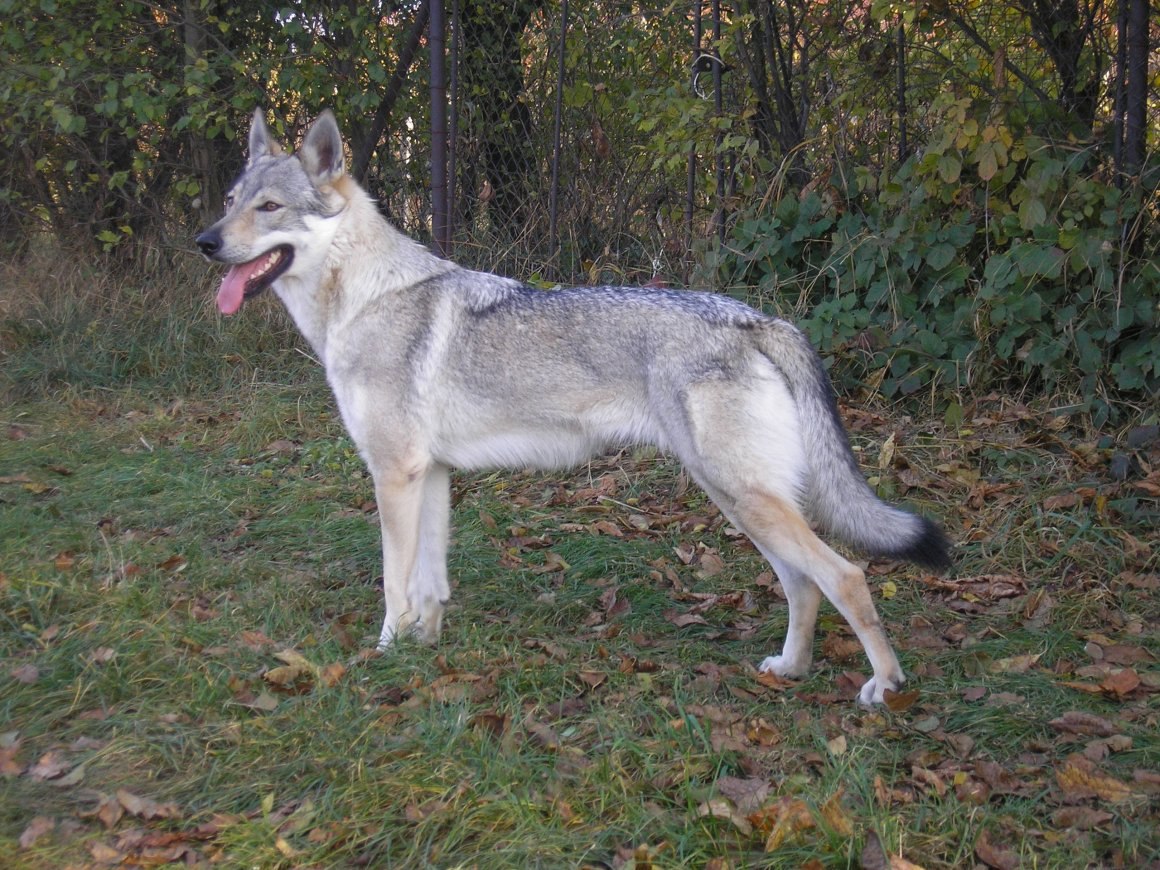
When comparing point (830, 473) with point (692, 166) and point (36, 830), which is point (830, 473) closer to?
point (36, 830)

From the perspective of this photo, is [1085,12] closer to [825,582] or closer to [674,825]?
[825,582]

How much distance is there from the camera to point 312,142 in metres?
3.98

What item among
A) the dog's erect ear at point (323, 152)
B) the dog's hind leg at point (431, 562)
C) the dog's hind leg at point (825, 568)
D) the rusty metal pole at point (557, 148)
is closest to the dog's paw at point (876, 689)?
the dog's hind leg at point (825, 568)

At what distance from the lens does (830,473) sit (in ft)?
11.5

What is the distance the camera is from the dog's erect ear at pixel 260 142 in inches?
170

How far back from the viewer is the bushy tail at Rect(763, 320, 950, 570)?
3.37 metres

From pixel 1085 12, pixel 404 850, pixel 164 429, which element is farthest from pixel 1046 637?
pixel 164 429

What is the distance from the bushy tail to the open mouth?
6.25ft

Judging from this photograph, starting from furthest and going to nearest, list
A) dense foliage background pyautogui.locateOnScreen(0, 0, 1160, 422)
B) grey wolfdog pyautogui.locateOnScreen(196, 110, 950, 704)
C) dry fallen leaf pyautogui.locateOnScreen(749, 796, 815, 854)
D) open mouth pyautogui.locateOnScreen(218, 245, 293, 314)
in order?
dense foliage background pyautogui.locateOnScreen(0, 0, 1160, 422) < open mouth pyautogui.locateOnScreen(218, 245, 293, 314) < grey wolfdog pyautogui.locateOnScreen(196, 110, 950, 704) < dry fallen leaf pyautogui.locateOnScreen(749, 796, 815, 854)

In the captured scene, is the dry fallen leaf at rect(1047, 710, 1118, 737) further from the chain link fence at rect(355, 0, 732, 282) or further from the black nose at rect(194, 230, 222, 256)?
the chain link fence at rect(355, 0, 732, 282)

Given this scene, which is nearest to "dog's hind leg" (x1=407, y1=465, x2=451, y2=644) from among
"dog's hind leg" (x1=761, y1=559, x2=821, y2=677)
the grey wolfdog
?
the grey wolfdog

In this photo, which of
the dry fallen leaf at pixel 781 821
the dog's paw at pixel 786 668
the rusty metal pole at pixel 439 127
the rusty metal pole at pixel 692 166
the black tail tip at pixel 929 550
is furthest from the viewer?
the rusty metal pole at pixel 439 127

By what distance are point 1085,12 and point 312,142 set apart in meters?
4.29

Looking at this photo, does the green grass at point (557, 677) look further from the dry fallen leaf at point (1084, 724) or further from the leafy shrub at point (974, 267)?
the leafy shrub at point (974, 267)
